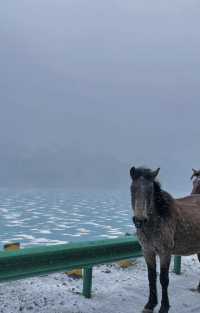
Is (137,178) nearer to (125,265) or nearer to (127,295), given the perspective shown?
(127,295)

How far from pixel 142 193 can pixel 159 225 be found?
74 centimetres

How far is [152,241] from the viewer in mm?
5945

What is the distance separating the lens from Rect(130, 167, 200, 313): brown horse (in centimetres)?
555

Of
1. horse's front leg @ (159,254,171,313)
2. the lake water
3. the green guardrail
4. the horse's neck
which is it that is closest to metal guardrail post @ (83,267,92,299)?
the green guardrail

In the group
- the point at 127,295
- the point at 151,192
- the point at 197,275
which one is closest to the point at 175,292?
the point at 127,295

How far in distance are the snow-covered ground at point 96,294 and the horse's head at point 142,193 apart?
5.91 feet

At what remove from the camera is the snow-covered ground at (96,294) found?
608 centimetres

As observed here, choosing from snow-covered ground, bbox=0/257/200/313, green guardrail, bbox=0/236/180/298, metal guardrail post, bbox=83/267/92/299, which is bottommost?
snow-covered ground, bbox=0/257/200/313

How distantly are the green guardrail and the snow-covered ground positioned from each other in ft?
1.29

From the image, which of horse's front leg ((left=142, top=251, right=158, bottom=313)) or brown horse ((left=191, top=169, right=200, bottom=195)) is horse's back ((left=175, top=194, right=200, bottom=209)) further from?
horse's front leg ((left=142, top=251, right=158, bottom=313))

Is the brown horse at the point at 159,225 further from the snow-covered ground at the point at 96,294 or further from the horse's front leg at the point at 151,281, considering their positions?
the snow-covered ground at the point at 96,294

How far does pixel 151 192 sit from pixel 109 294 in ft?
7.73

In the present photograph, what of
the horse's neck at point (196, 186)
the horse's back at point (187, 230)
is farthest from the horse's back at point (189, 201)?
the horse's neck at point (196, 186)

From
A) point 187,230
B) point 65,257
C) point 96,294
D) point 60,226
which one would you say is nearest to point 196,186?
point 187,230
